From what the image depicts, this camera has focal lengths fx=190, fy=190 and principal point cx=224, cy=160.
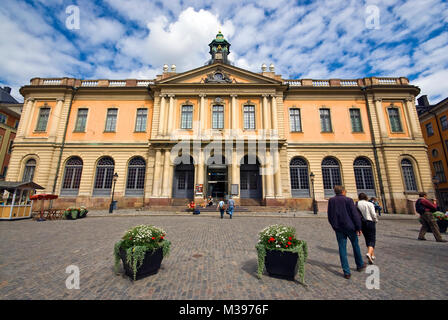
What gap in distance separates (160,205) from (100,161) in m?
8.79

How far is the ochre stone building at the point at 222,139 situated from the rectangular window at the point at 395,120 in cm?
12

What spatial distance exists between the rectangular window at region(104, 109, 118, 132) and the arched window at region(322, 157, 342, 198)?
916 inches

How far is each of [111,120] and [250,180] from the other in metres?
16.8

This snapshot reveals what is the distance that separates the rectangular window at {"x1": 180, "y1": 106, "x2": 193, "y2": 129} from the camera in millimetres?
20484

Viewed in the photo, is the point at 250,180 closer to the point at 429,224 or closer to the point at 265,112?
the point at 265,112

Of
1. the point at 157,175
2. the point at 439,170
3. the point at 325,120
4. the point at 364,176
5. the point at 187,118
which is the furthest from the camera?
the point at 439,170

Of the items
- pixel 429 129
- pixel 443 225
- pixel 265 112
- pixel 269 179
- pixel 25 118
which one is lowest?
pixel 443 225

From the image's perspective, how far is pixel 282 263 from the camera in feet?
13.1

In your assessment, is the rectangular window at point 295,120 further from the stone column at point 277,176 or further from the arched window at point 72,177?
the arched window at point 72,177

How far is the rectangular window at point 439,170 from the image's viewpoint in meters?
24.1

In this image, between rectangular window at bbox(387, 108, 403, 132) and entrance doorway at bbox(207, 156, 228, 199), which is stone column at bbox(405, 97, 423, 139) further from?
entrance doorway at bbox(207, 156, 228, 199)

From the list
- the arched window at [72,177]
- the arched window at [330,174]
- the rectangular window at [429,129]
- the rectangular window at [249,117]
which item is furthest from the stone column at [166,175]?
the rectangular window at [429,129]

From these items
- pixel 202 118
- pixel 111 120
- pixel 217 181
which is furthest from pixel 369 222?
pixel 111 120

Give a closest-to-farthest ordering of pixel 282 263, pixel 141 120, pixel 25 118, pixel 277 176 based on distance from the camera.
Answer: pixel 282 263
pixel 277 176
pixel 25 118
pixel 141 120
